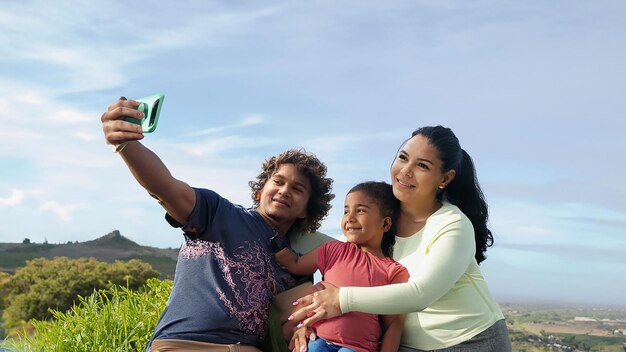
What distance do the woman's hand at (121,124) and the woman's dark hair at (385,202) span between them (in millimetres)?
1173

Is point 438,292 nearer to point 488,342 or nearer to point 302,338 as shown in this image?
point 488,342

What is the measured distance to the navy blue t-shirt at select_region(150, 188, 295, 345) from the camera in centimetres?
355

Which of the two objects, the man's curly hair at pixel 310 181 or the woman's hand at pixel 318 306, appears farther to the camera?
the man's curly hair at pixel 310 181

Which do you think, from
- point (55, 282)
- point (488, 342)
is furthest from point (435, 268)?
point (55, 282)

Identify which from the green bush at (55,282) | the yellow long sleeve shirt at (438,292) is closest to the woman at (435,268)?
the yellow long sleeve shirt at (438,292)

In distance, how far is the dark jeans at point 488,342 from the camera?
3482 mm

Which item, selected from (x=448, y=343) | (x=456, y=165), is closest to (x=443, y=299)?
(x=448, y=343)

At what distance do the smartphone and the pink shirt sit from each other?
3.76 ft

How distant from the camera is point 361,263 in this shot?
11.6ft

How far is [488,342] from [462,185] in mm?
811

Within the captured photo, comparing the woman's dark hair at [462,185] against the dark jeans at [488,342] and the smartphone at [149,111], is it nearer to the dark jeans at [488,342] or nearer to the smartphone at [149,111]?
the dark jeans at [488,342]

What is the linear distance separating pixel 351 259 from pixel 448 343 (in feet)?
2.02

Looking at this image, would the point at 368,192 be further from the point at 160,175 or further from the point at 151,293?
the point at 151,293

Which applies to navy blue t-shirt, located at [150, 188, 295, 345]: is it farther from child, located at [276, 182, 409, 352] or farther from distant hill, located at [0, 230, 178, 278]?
distant hill, located at [0, 230, 178, 278]
